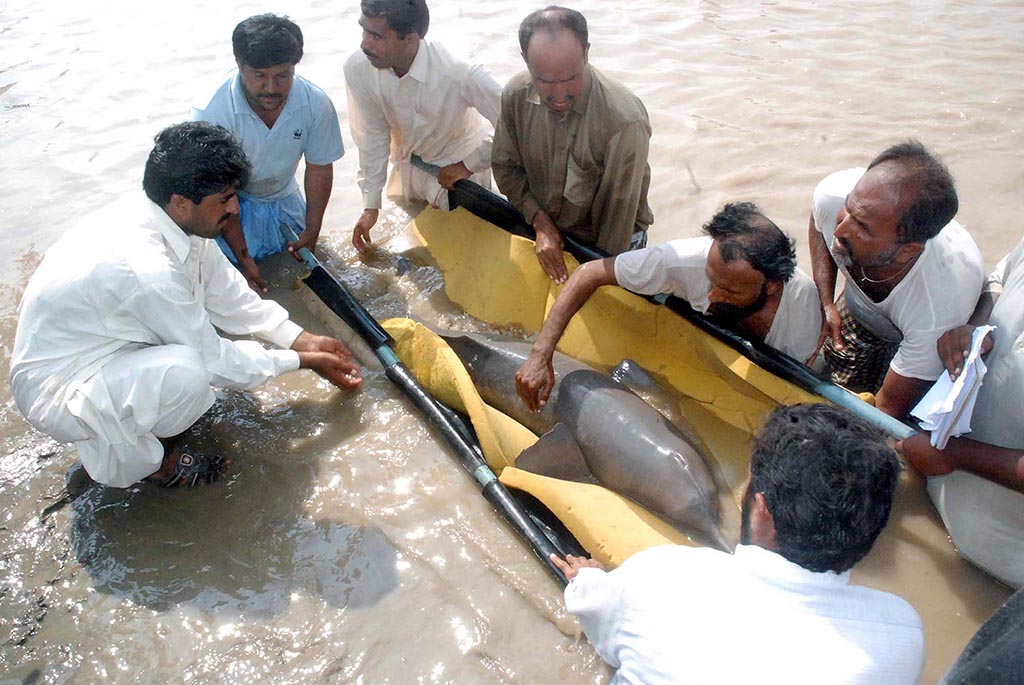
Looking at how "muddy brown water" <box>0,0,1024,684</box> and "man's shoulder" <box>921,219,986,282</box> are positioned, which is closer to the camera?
"muddy brown water" <box>0,0,1024,684</box>

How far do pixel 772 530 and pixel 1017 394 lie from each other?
1.59 metres

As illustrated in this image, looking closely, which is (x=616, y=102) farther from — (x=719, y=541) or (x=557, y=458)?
(x=719, y=541)

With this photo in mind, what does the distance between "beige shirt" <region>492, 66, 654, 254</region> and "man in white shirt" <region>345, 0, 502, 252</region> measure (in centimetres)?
49

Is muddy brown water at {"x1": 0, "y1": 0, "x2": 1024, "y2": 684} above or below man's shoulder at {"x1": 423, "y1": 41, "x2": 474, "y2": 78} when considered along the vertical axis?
below

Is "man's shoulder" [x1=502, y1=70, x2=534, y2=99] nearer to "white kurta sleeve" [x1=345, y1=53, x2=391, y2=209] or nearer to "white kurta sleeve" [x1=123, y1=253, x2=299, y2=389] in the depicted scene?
"white kurta sleeve" [x1=345, y1=53, x2=391, y2=209]

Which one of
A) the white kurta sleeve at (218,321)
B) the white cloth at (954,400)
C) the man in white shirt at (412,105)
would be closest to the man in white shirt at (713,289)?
the white cloth at (954,400)

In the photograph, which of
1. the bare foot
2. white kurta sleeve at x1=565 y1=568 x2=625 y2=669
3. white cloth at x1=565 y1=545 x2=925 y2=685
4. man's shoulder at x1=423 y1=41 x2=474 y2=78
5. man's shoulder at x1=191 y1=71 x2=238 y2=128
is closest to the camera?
white cloth at x1=565 y1=545 x2=925 y2=685

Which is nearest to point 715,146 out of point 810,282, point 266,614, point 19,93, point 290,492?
point 810,282

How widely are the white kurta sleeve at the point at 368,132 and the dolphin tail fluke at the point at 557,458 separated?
7.55ft

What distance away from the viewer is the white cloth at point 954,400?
2523 millimetres

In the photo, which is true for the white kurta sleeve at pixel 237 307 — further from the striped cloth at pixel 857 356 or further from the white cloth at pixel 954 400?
the white cloth at pixel 954 400

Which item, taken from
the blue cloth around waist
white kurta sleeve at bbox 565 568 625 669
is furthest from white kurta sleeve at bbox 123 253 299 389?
white kurta sleeve at bbox 565 568 625 669

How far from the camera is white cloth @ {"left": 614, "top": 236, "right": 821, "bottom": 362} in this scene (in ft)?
10.8

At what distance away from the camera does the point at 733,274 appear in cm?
306
